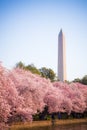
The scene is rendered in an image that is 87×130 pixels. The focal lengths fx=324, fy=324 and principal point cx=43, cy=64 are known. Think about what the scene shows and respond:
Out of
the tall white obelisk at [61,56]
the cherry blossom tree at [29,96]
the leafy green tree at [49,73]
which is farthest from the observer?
the tall white obelisk at [61,56]

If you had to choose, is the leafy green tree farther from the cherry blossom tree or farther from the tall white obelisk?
the tall white obelisk

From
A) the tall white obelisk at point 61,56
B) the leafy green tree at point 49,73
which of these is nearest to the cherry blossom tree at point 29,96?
the leafy green tree at point 49,73

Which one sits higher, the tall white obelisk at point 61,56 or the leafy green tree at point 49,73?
the tall white obelisk at point 61,56

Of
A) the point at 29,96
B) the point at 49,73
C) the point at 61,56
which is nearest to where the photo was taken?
the point at 29,96

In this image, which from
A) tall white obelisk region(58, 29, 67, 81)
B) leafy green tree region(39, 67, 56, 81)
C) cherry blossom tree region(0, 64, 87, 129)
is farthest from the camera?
tall white obelisk region(58, 29, 67, 81)

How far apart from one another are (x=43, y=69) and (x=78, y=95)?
26.6 meters

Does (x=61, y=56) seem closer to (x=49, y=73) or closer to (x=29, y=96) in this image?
(x=49, y=73)

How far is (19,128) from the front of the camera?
39.0 m

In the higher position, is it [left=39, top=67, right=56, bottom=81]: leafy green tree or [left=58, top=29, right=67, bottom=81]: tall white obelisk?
[left=58, top=29, right=67, bottom=81]: tall white obelisk

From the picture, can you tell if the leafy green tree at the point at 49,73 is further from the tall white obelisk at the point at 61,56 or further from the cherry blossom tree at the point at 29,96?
the tall white obelisk at the point at 61,56

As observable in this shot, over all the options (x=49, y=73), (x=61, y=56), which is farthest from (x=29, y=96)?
(x=61, y=56)

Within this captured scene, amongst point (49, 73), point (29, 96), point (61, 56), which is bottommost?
point (29, 96)

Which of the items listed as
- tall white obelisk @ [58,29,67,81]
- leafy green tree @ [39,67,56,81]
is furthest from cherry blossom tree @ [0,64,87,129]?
tall white obelisk @ [58,29,67,81]

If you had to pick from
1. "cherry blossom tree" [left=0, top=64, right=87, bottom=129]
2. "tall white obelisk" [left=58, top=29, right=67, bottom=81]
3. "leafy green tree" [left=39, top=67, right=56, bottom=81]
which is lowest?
"cherry blossom tree" [left=0, top=64, right=87, bottom=129]
